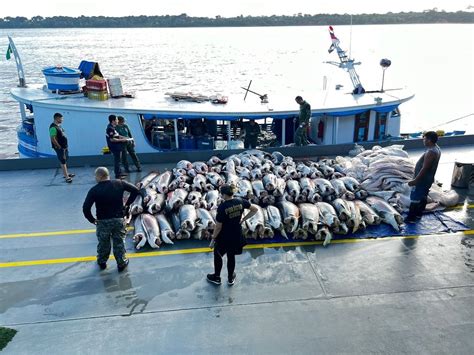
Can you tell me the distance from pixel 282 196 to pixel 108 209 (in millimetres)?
4246

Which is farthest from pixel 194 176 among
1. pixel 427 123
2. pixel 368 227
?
pixel 427 123

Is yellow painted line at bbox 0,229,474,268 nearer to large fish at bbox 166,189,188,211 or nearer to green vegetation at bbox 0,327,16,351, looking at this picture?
large fish at bbox 166,189,188,211

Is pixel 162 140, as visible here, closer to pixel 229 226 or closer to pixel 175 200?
pixel 175 200

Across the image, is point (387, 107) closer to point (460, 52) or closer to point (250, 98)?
point (250, 98)

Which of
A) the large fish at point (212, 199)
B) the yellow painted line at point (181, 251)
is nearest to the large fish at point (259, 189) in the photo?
the large fish at point (212, 199)

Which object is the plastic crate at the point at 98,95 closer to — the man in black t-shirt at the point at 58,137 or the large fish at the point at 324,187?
the man in black t-shirt at the point at 58,137

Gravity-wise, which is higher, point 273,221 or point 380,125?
point 380,125

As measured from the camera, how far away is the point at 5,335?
20.5ft

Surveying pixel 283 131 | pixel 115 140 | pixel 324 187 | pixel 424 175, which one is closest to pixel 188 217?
pixel 324 187

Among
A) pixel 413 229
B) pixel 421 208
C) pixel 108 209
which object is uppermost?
pixel 108 209

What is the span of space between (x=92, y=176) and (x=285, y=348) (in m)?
8.89

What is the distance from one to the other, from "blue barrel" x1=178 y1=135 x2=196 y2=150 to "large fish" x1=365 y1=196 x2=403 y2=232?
22.1 ft

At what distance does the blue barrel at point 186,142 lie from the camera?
578 inches

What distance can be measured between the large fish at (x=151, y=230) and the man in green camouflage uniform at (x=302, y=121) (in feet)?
20.8
